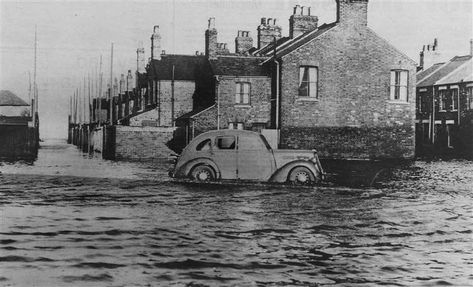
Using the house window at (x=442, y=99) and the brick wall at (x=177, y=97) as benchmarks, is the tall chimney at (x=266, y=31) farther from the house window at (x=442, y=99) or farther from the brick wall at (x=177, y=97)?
the house window at (x=442, y=99)

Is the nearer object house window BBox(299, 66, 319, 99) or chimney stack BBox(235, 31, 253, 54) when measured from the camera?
house window BBox(299, 66, 319, 99)

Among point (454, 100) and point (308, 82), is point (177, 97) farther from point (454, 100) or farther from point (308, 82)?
point (454, 100)

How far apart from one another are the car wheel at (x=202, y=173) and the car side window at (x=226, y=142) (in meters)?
0.69

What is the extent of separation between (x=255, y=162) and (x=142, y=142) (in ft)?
57.0

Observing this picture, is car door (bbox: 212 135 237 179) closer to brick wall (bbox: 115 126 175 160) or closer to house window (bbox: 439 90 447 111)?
brick wall (bbox: 115 126 175 160)

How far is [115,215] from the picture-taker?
9.76 metres

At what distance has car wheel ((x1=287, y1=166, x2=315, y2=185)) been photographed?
578 inches

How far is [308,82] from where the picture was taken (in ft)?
102

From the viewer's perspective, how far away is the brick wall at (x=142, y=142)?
30906 millimetres

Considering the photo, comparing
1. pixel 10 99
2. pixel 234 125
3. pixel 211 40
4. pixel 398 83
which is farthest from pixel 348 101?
pixel 10 99

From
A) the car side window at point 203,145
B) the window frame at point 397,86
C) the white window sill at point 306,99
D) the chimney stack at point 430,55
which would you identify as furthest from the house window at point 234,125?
the chimney stack at point 430,55

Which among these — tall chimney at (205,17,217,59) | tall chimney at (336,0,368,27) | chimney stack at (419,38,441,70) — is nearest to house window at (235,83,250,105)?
tall chimney at (205,17,217,59)

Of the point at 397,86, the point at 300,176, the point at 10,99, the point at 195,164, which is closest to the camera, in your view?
the point at 300,176

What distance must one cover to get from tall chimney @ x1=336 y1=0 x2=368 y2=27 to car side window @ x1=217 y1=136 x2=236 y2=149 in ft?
59.8
